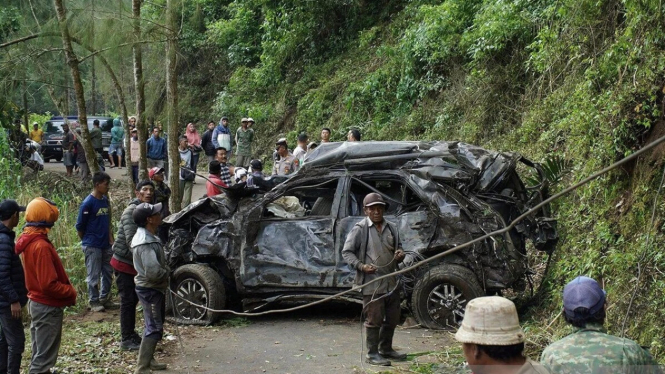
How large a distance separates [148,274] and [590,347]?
5.10m

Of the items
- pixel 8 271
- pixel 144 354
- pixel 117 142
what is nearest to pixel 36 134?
pixel 117 142

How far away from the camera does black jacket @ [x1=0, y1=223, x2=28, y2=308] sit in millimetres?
7219

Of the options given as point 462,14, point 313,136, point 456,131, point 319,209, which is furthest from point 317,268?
point 313,136

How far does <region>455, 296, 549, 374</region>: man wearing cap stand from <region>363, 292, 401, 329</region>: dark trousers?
16.9 feet

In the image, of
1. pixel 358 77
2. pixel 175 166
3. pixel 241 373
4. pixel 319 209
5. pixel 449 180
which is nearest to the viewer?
pixel 241 373

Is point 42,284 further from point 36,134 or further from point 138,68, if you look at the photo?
point 36,134

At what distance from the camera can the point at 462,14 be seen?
17.6 meters

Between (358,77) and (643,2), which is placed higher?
(358,77)

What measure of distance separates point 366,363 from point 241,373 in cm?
125

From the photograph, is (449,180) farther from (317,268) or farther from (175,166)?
(175,166)

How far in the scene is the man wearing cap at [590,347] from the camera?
3768 millimetres

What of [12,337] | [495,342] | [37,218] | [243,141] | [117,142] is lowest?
[12,337]

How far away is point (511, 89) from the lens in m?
15.7

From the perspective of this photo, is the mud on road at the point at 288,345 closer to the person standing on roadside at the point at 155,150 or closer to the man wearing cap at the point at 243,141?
the person standing on roadside at the point at 155,150
